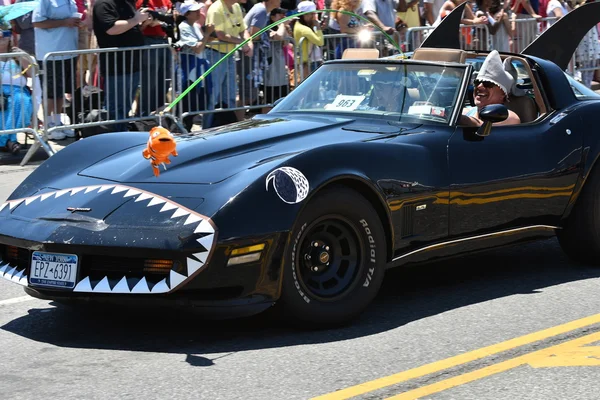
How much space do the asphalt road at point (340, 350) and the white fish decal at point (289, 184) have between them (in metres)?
0.70

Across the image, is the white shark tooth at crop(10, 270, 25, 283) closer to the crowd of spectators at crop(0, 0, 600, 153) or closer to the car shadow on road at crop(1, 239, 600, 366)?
the car shadow on road at crop(1, 239, 600, 366)

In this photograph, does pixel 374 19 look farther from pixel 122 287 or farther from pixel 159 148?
pixel 122 287

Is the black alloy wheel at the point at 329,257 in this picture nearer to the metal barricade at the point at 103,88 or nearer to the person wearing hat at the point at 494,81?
the person wearing hat at the point at 494,81

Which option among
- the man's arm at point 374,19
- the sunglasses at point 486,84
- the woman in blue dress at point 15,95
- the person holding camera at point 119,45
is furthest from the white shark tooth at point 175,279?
the man's arm at point 374,19

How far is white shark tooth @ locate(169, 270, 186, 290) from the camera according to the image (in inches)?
209

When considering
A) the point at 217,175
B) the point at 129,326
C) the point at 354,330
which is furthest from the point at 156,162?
the point at 354,330

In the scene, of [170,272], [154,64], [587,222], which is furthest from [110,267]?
[154,64]

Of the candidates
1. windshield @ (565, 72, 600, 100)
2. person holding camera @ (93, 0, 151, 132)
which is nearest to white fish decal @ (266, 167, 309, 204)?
windshield @ (565, 72, 600, 100)

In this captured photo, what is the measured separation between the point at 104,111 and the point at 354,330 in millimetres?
7450

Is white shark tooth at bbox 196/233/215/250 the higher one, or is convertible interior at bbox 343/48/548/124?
convertible interior at bbox 343/48/548/124

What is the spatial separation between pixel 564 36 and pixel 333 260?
11.2 ft

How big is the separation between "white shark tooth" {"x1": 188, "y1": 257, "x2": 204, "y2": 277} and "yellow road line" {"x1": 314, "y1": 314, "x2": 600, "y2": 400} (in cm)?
92

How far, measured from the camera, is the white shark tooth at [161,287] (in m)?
5.31

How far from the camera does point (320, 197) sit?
5.74 m
